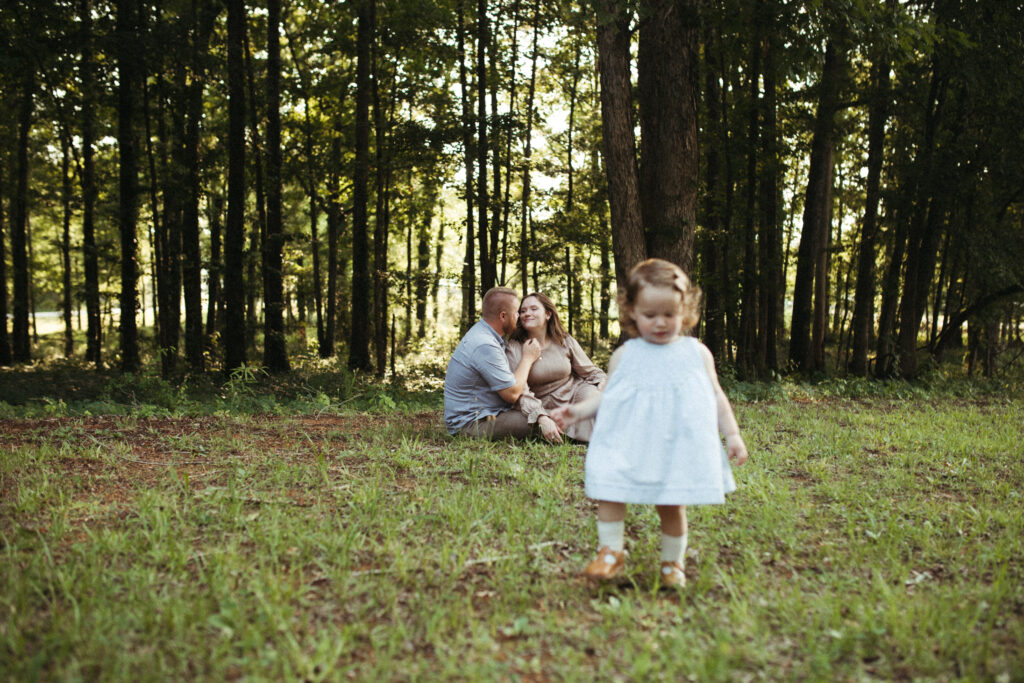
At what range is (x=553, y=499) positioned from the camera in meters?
4.39

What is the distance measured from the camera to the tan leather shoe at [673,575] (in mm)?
3104

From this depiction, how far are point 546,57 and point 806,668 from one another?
17506 millimetres

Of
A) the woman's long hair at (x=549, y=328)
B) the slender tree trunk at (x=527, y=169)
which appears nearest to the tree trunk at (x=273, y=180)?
the slender tree trunk at (x=527, y=169)

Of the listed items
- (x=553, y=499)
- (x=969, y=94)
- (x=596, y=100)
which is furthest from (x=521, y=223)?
(x=553, y=499)

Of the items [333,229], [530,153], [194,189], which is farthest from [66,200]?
[530,153]

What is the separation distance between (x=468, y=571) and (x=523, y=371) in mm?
3169

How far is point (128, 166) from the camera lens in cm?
1339

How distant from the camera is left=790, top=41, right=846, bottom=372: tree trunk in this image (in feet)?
45.6

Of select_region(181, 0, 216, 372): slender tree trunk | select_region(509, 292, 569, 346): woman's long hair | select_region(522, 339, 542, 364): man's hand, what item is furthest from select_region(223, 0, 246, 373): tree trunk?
select_region(522, 339, 542, 364): man's hand

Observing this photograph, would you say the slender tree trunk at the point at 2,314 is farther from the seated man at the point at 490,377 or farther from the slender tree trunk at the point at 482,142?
the seated man at the point at 490,377

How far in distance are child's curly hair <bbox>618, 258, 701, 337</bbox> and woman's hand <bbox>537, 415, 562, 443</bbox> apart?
9.27 feet

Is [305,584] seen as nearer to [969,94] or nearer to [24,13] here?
[24,13]

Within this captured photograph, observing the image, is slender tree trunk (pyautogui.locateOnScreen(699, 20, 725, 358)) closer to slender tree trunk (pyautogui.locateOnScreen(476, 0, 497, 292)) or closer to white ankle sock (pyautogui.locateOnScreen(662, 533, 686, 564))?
slender tree trunk (pyautogui.locateOnScreen(476, 0, 497, 292))

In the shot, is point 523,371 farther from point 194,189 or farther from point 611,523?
point 194,189
